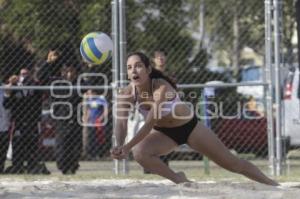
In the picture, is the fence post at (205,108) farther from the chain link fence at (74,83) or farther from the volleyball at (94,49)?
the volleyball at (94,49)

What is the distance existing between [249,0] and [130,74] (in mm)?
8902

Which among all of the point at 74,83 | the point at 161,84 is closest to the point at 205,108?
the point at 74,83

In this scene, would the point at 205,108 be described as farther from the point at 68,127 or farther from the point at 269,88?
the point at 68,127

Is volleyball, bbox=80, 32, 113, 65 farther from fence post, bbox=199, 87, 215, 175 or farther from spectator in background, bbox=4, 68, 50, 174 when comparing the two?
fence post, bbox=199, 87, 215, 175

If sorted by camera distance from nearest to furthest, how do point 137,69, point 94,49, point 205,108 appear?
point 137,69, point 94,49, point 205,108

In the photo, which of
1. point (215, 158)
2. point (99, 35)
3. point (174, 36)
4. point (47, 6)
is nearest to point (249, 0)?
point (174, 36)

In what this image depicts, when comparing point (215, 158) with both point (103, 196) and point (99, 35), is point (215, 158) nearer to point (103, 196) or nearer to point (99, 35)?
point (103, 196)

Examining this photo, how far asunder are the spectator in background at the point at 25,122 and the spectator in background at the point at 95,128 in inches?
50.8

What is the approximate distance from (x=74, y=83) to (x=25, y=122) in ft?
3.31

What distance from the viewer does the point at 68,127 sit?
43.7 feet

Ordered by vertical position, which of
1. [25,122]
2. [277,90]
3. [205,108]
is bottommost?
[25,122]

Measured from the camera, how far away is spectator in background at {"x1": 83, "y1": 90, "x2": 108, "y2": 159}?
48.1 ft

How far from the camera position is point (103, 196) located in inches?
320

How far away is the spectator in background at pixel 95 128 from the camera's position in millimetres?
14664
